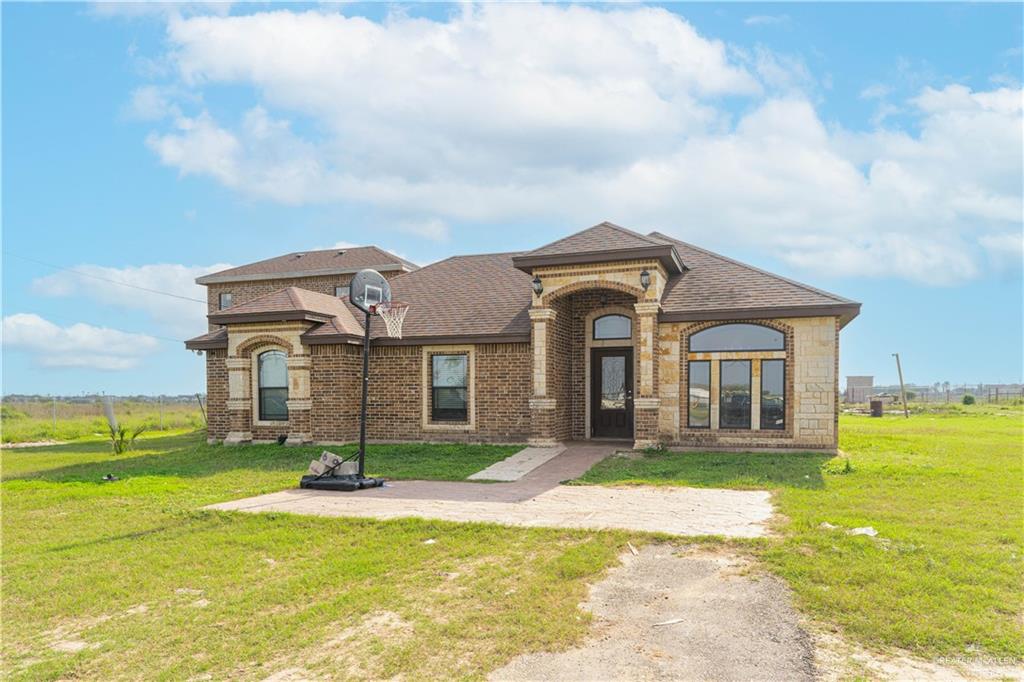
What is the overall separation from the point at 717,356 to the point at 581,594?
10.4m

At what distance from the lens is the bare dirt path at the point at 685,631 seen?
4535 mm

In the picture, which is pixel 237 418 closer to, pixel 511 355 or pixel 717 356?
pixel 511 355

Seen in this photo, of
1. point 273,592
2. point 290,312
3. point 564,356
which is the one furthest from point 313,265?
point 273,592

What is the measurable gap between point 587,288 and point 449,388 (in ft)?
14.7

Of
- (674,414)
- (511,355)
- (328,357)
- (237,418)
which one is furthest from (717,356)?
(237,418)

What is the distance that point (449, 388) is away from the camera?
57.2ft

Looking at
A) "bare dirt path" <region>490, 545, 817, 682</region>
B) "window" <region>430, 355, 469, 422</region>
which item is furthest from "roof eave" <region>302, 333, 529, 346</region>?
"bare dirt path" <region>490, 545, 817, 682</region>

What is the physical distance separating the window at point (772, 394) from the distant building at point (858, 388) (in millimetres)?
43613

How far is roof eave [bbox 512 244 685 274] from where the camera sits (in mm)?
14805

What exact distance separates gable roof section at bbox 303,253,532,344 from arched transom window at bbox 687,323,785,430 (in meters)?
4.10

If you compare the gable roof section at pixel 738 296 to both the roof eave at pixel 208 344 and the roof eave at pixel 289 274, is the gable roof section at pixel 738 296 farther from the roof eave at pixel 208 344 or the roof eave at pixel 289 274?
the roof eave at pixel 289 274

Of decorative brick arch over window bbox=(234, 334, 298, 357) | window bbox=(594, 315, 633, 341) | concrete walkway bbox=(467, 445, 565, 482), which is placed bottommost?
concrete walkway bbox=(467, 445, 565, 482)

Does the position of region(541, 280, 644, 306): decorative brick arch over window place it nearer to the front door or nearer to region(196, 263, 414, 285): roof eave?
the front door

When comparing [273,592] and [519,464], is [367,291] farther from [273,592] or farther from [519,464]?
[273,592]
